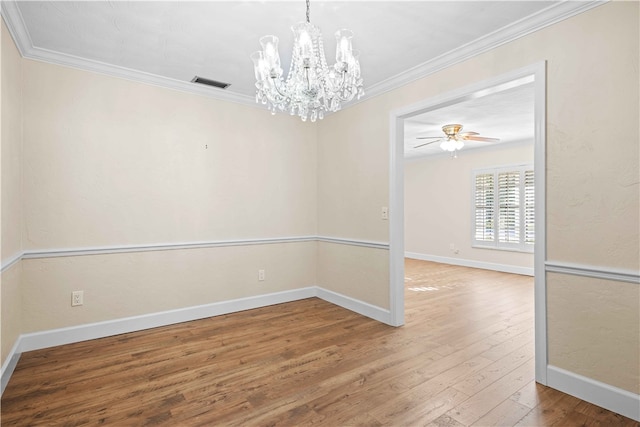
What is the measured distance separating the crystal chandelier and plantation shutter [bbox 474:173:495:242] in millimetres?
5587

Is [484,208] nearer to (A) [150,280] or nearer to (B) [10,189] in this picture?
(A) [150,280]

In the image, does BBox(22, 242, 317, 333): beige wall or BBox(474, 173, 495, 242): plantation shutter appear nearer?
BBox(22, 242, 317, 333): beige wall

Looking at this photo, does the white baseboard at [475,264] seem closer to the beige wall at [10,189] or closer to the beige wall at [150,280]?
the beige wall at [150,280]

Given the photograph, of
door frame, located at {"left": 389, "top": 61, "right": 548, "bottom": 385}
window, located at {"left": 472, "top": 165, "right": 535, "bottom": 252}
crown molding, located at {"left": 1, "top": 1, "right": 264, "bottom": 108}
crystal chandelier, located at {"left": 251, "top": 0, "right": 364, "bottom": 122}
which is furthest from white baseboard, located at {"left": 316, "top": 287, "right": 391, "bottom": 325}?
window, located at {"left": 472, "top": 165, "right": 535, "bottom": 252}

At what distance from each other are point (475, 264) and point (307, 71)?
6261mm

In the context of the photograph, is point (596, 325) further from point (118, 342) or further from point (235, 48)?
point (118, 342)

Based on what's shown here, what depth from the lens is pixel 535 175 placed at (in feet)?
7.64

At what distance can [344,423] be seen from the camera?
6.05 feet

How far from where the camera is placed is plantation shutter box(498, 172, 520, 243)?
6281 millimetres

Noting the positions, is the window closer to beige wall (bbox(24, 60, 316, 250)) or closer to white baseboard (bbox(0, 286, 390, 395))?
white baseboard (bbox(0, 286, 390, 395))

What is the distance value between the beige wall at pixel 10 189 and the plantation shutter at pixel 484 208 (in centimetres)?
723

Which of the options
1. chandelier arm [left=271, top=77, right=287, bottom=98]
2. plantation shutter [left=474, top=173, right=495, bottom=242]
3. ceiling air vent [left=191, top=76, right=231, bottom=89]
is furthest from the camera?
plantation shutter [left=474, top=173, right=495, bottom=242]

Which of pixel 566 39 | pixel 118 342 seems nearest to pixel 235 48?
pixel 566 39

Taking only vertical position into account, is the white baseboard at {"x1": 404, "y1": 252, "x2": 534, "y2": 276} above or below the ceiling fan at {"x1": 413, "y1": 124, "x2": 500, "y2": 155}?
below
